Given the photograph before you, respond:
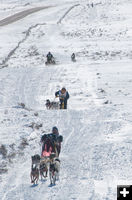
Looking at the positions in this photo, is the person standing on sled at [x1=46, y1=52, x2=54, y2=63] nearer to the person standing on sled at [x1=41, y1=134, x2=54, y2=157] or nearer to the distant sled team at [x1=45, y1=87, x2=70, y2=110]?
the distant sled team at [x1=45, y1=87, x2=70, y2=110]

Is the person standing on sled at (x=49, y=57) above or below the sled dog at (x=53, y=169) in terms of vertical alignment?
above

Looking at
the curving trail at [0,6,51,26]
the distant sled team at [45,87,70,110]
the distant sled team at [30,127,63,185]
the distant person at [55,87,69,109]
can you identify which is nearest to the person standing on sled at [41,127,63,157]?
the distant sled team at [30,127,63,185]

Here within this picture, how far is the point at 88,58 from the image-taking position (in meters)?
36.7

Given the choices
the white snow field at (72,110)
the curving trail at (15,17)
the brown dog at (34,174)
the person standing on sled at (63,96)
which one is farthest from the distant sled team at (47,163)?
the curving trail at (15,17)

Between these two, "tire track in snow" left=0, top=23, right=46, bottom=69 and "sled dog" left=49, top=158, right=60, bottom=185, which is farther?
"tire track in snow" left=0, top=23, right=46, bottom=69

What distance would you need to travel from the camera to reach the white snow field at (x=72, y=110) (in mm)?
12195

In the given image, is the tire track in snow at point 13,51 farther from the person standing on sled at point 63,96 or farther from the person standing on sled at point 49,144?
the person standing on sled at point 49,144

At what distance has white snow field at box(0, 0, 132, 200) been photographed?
12.2 metres

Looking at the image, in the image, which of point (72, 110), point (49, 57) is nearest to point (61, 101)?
point (72, 110)

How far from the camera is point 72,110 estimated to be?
20062 mm

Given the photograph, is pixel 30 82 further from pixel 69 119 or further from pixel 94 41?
pixel 94 41

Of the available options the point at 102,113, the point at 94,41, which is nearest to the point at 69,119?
the point at 102,113

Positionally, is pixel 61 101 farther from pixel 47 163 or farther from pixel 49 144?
pixel 47 163

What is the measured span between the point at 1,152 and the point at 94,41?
33658 millimetres
